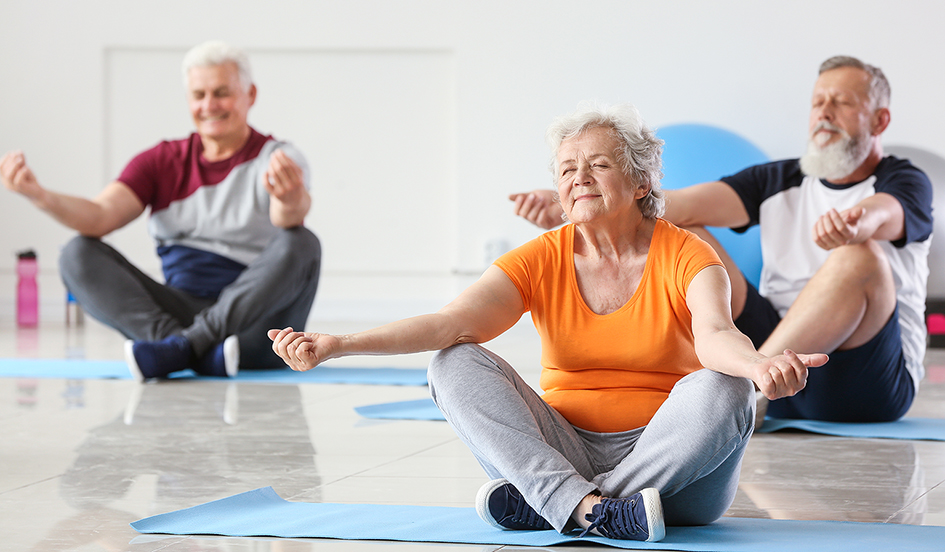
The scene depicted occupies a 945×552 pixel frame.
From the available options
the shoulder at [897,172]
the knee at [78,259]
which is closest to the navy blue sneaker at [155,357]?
the knee at [78,259]

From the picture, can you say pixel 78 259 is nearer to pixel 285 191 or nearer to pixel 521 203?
pixel 285 191

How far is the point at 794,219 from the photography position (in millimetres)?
2738

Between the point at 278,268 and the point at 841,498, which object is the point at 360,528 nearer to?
the point at 841,498

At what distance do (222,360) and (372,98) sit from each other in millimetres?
3242

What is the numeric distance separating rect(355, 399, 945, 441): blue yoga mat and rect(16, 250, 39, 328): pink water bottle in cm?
407

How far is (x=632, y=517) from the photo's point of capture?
4.74ft

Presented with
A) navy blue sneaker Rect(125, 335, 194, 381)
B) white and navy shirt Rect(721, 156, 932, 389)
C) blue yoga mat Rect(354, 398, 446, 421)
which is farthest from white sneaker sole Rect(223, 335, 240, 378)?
white and navy shirt Rect(721, 156, 932, 389)

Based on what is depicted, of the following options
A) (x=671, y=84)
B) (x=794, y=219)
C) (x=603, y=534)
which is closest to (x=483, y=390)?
(x=603, y=534)

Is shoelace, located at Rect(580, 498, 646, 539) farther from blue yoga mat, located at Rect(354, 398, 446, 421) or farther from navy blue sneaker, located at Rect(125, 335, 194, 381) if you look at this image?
navy blue sneaker, located at Rect(125, 335, 194, 381)

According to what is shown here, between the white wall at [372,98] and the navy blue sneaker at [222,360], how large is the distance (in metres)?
2.86

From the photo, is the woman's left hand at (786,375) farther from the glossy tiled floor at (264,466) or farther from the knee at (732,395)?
the glossy tiled floor at (264,466)

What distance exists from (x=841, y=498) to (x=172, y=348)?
7.77ft

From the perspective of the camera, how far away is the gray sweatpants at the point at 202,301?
3586 millimetres

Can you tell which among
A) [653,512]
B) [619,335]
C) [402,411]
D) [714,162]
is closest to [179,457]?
[402,411]
